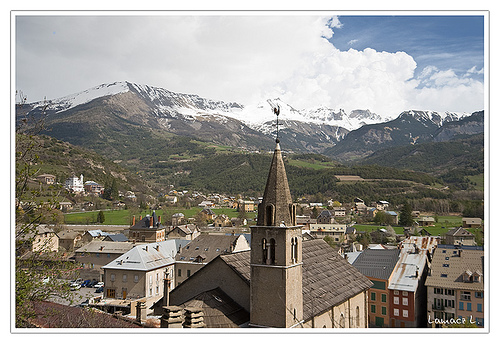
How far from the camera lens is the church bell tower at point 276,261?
14695 mm

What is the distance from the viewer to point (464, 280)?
99.2 feet

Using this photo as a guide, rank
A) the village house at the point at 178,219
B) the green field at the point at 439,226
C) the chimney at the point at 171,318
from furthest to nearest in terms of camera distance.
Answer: the village house at the point at 178,219 → the green field at the point at 439,226 → the chimney at the point at 171,318

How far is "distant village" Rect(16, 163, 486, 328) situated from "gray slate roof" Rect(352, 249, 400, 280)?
9cm

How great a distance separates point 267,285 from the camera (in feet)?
48.9

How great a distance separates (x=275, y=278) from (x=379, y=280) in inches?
888

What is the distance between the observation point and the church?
14.7m

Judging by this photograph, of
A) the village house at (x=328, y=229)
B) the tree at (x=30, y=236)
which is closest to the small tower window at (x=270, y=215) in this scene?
the tree at (x=30, y=236)

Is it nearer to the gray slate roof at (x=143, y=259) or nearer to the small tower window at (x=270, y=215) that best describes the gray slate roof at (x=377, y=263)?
the gray slate roof at (x=143, y=259)

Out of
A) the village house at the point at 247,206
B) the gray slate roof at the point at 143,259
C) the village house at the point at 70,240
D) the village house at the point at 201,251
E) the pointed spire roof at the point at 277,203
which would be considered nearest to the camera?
the pointed spire roof at the point at 277,203

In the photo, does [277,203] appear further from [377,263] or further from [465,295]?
[377,263]

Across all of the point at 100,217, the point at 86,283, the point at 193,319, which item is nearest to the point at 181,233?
the point at 86,283

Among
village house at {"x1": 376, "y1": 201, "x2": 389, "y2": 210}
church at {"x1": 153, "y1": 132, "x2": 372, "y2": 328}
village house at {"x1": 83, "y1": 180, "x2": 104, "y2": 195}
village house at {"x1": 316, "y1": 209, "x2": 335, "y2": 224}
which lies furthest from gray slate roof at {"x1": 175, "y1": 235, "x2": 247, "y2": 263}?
village house at {"x1": 376, "y1": 201, "x2": 389, "y2": 210}
